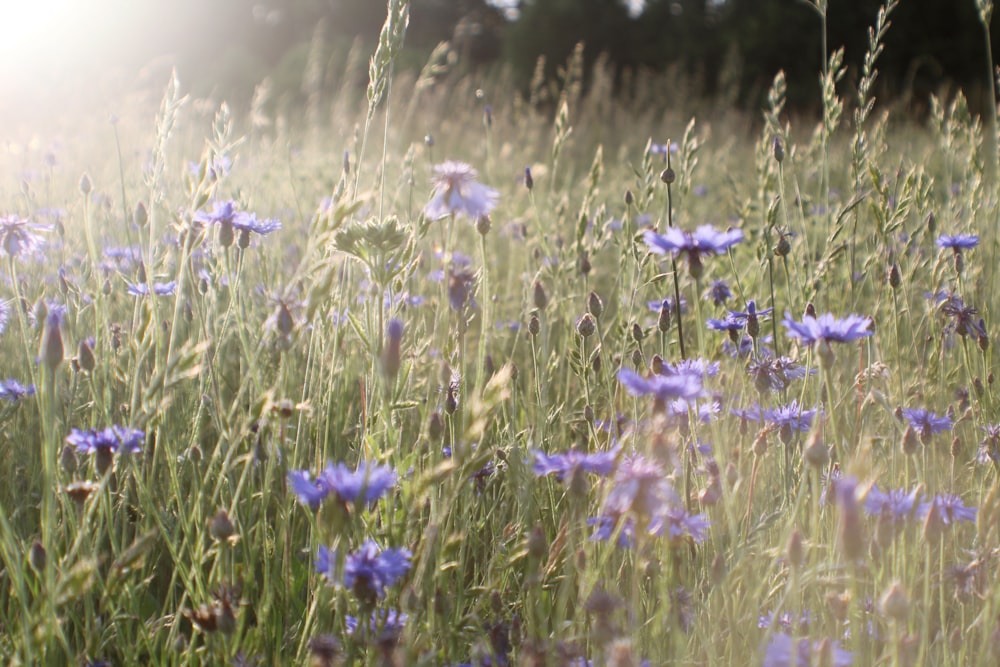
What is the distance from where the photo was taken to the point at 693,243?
994mm

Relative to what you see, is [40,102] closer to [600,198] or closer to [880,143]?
[600,198]

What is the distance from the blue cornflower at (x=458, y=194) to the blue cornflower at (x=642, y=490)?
37cm

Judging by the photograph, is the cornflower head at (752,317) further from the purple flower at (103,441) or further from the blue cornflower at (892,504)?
the purple flower at (103,441)

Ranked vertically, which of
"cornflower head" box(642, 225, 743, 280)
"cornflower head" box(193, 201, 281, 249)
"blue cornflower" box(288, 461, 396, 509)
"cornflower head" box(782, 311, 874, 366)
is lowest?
"blue cornflower" box(288, 461, 396, 509)

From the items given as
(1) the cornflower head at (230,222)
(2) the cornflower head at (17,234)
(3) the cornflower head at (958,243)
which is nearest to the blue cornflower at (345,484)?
(1) the cornflower head at (230,222)

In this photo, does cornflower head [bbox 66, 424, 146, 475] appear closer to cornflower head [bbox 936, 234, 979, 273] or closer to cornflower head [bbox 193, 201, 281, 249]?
cornflower head [bbox 193, 201, 281, 249]

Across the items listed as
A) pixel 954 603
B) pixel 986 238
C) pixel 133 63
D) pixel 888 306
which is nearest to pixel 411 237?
pixel 954 603

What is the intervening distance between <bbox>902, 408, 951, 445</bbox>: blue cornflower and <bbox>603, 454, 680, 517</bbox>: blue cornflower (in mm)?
556

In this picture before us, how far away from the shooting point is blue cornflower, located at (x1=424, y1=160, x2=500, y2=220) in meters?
0.96

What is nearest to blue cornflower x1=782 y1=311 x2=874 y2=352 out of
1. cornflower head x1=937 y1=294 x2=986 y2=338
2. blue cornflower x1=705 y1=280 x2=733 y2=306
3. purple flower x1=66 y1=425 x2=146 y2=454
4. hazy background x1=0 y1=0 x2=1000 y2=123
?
cornflower head x1=937 y1=294 x2=986 y2=338

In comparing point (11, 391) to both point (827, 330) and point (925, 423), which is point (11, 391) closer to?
point (827, 330)

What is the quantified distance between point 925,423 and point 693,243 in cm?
45

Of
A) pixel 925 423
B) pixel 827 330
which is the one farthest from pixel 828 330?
pixel 925 423

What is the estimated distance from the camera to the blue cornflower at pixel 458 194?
3.14ft
